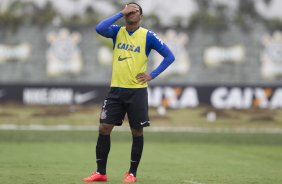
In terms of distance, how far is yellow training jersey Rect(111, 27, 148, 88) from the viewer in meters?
10.3

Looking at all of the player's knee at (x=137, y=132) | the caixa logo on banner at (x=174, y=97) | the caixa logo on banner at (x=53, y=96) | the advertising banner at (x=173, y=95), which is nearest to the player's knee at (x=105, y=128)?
the player's knee at (x=137, y=132)

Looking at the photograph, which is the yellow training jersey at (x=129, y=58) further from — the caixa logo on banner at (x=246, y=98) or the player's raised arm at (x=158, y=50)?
the caixa logo on banner at (x=246, y=98)

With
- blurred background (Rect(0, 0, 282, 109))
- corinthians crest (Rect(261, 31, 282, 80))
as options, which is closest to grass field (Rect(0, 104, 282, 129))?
blurred background (Rect(0, 0, 282, 109))

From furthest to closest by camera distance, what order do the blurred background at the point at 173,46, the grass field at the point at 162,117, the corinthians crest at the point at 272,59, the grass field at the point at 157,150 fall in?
1. the corinthians crest at the point at 272,59
2. the blurred background at the point at 173,46
3. the grass field at the point at 162,117
4. the grass field at the point at 157,150

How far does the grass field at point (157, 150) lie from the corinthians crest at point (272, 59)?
→ 7.39 feet

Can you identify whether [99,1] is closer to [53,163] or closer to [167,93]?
[167,93]

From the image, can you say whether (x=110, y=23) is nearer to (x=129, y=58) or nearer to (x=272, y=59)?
(x=129, y=58)

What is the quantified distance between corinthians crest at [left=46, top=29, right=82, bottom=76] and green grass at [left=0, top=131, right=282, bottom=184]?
5206 millimetres

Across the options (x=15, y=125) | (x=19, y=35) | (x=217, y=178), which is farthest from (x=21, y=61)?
(x=217, y=178)

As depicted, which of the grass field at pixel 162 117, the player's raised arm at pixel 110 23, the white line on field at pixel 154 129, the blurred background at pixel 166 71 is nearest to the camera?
the player's raised arm at pixel 110 23

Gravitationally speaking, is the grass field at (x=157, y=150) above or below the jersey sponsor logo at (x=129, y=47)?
below

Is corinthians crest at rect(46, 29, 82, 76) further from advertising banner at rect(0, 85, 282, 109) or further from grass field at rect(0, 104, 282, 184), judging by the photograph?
grass field at rect(0, 104, 282, 184)

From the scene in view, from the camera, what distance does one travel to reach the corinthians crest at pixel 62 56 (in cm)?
2839

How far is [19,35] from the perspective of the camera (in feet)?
93.8
